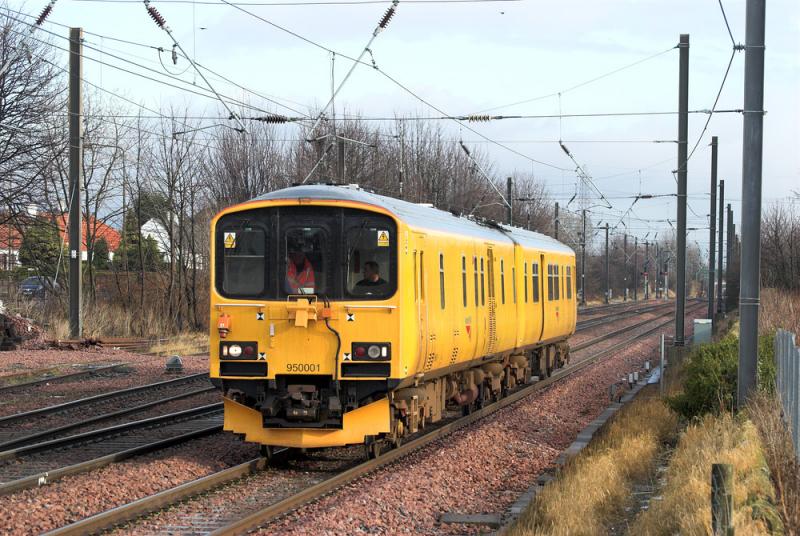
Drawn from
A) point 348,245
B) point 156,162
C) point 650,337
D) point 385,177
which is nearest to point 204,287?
point 156,162

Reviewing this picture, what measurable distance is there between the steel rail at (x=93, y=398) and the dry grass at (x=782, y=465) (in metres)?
10.4

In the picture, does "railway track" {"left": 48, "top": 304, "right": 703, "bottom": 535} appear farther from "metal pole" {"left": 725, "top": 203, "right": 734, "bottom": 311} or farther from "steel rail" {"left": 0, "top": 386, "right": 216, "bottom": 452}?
"metal pole" {"left": 725, "top": 203, "right": 734, "bottom": 311}

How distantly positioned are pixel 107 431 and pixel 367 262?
15.4ft

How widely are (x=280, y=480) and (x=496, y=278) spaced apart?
7369 mm

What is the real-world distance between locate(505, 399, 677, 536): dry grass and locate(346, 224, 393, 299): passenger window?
112 inches

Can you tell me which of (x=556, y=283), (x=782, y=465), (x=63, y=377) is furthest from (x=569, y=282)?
(x=782, y=465)

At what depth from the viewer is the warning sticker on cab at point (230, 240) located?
41.4 feet

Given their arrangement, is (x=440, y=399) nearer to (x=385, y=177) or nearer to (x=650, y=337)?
(x=650, y=337)

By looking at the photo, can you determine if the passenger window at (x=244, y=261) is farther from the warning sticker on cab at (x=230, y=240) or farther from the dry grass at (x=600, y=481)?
the dry grass at (x=600, y=481)

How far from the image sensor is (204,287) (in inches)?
1511

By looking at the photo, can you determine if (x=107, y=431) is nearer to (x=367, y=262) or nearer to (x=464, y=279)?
(x=367, y=262)

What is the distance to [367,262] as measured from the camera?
1246 cm

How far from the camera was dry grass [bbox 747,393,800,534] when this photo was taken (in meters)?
7.56

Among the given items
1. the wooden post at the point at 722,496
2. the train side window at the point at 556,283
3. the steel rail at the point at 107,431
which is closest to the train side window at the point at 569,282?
the train side window at the point at 556,283
